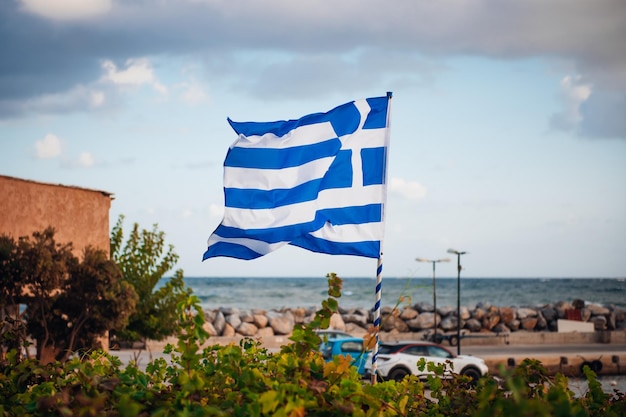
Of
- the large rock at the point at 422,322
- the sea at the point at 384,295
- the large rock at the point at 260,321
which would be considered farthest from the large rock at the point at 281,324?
the sea at the point at 384,295

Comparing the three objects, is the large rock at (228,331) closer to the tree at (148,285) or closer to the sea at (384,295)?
the tree at (148,285)

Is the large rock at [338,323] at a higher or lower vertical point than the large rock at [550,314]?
lower

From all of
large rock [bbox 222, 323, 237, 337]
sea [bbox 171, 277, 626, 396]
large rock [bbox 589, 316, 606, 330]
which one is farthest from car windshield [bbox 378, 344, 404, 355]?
sea [bbox 171, 277, 626, 396]

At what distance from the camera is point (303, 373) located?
3.88m

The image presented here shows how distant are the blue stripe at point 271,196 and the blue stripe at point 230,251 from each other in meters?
0.52

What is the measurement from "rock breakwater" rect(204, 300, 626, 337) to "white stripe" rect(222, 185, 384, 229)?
43.1 metres

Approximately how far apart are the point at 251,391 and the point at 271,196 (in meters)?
5.49

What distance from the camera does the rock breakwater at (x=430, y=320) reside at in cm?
5472

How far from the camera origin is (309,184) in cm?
920

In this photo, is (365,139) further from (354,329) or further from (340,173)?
(354,329)

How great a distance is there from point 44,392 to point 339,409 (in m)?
1.69

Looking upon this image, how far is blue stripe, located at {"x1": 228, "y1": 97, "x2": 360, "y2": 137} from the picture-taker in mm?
9320

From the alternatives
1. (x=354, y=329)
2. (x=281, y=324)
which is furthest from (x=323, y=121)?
(x=354, y=329)

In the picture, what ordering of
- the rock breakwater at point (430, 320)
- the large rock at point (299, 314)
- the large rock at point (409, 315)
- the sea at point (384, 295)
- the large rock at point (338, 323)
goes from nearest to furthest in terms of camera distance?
1. the rock breakwater at point (430, 320)
2. the large rock at point (338, 323)
3. the large rock at point (409, 315)
4. the large rock at point (299, 314)
5. the sea at point (384, 295)
